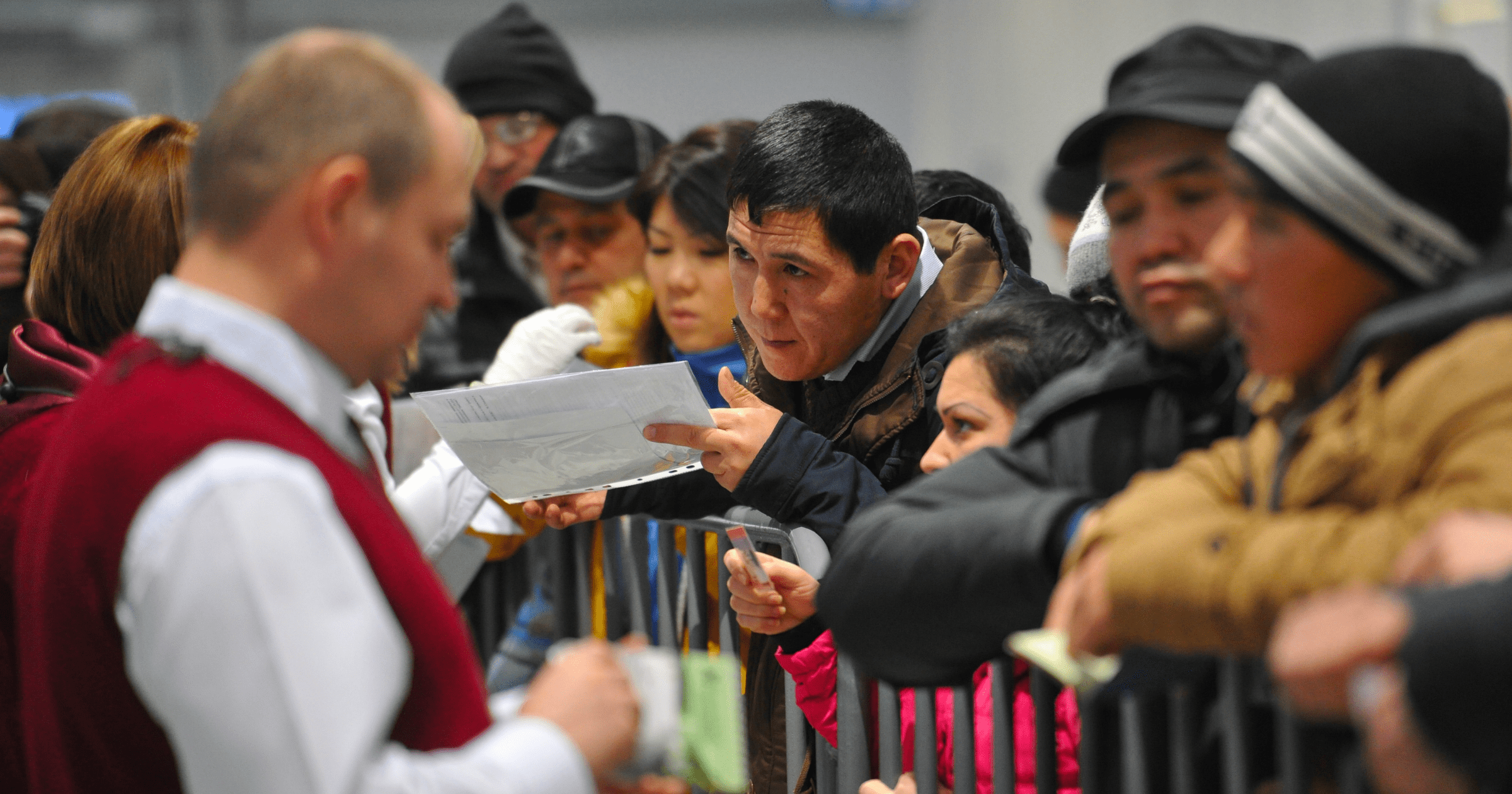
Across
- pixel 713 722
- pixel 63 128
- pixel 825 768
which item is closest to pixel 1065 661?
pixel 713 722

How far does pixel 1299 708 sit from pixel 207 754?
0.80 m

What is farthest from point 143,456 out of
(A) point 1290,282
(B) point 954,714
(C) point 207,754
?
(B) point 954,714

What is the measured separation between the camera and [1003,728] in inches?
62.4

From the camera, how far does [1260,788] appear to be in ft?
3.99

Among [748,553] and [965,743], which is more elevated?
[748,553]

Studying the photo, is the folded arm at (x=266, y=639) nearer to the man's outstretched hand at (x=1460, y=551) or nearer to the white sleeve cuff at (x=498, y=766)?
the white sleeve cuff at (x=498, y=766)

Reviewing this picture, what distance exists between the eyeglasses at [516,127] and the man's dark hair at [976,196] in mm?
1574

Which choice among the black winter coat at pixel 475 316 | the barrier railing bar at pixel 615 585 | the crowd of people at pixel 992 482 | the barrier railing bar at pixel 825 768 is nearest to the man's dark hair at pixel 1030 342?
the crowd of people at pixel 992 482

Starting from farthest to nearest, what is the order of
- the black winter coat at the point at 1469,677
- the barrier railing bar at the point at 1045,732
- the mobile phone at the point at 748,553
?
the mobile phone at the point at 748,553 → the barrier railing bar at the point at 1045,732 → the black winter coat at the point at 1469,677

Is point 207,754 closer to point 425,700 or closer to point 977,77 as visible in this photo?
point 425,700

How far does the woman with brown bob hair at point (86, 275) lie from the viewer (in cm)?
170

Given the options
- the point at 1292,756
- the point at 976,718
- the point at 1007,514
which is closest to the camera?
the point at 1292,756

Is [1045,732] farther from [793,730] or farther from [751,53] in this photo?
[751,53]

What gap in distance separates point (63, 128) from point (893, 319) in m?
2.92
